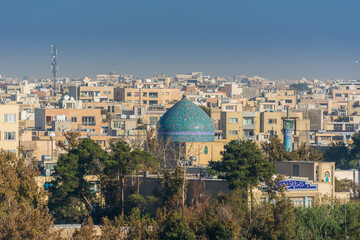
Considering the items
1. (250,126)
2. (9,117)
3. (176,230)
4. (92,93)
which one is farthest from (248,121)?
(92,93)

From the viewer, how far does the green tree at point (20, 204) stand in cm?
2356

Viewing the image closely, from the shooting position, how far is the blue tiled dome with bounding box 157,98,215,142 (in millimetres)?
44906

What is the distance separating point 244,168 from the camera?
102 feet

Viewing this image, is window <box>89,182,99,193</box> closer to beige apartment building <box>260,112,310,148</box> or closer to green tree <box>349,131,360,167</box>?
green tree <box>349,131,360,167</box>

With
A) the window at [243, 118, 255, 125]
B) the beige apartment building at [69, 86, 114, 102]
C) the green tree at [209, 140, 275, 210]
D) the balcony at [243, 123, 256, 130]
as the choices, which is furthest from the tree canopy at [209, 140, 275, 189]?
the beige apartment building at [69, 86, 114, 102]

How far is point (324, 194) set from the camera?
105 feet

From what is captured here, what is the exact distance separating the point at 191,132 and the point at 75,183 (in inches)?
530

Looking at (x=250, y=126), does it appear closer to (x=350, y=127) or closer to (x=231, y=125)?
(x=231, y=125)

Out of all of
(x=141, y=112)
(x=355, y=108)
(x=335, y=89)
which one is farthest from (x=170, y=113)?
(x=335, y=89)

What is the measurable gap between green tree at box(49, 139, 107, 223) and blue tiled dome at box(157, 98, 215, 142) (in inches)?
437

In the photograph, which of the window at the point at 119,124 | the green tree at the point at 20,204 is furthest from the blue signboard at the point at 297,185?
the window at the point at 119,124

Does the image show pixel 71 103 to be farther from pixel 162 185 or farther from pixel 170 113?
pixel 162 185

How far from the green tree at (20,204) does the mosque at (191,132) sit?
11.7m

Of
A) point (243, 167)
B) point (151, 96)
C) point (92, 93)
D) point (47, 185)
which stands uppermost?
point (92, 93)
